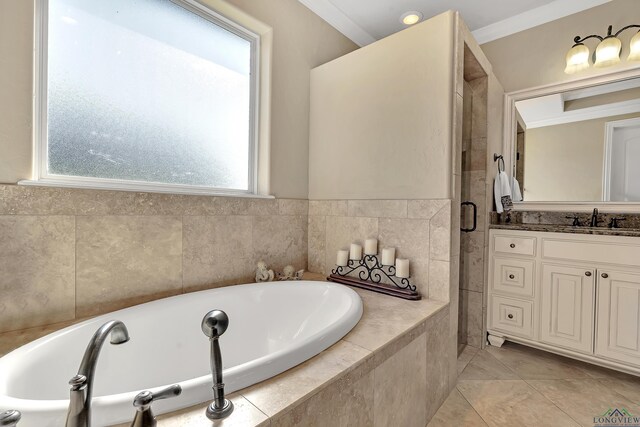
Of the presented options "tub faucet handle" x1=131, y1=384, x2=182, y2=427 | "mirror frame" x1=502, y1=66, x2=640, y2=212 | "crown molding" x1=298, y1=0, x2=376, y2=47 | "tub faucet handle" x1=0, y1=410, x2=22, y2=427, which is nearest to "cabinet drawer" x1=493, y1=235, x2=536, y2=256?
"mirror frame" x1=502, y1=66, x2=640, y2=212

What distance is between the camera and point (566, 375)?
1.80 meters

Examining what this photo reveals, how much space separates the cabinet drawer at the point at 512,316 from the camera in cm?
200

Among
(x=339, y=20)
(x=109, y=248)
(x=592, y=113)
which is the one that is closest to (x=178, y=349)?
(x=109, y=248)

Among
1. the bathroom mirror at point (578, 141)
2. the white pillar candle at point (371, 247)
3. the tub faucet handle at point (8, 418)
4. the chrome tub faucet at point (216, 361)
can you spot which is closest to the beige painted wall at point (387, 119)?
the white pillar candle at point (371, 247)

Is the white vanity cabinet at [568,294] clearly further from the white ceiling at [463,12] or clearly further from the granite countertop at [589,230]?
the white ceiling at [463,12]

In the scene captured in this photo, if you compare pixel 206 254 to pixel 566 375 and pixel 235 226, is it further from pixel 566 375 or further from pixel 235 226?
pixel 566 375

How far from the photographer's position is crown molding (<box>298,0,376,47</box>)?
2191 mm

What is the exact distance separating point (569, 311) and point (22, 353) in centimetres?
267

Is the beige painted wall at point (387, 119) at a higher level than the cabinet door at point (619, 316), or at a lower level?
higher

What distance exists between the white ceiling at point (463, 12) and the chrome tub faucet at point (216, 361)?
7.59ft

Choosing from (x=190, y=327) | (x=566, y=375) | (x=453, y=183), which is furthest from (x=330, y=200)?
(x=566, y=375)

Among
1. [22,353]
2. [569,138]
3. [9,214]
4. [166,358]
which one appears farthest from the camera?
[569,138]

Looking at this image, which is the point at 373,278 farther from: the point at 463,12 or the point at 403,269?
the point at 463,12

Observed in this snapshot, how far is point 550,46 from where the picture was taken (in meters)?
2.24
